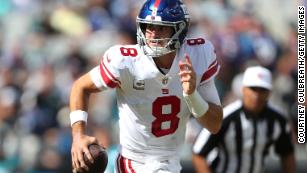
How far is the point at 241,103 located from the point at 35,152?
7.65 feet

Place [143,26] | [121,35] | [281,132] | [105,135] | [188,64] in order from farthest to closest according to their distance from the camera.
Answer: [121,35] → [105,135] → [281,132] → [143,26] → [188,64]

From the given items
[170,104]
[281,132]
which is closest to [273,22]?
[281,132]

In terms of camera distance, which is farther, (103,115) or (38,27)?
(38,27)

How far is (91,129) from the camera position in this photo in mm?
7812

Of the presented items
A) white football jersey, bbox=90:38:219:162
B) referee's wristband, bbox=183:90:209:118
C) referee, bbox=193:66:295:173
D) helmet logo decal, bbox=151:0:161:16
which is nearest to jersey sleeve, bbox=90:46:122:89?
white football jersey, bbox=90:38:219:162

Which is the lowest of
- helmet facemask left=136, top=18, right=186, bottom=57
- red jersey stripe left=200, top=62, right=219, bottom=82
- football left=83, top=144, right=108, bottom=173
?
football left=83, top=144, right=108, bottom=173

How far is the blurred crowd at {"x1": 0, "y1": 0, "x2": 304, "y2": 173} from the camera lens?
312 inches

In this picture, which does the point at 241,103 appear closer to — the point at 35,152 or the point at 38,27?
the point at 35,152

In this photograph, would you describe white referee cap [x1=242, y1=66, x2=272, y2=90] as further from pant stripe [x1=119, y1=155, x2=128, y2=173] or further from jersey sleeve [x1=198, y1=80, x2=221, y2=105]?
pant stripe [x1=119, y1=155, x2=128, y2=173]

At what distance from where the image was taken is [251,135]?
645 centimetres

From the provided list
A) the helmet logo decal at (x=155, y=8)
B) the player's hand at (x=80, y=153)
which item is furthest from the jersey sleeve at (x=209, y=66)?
the player's hand at (x=80, y=153)

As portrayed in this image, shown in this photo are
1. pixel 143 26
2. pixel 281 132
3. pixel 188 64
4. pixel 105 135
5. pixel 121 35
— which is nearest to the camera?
pixel 188 64

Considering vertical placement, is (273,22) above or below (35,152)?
above

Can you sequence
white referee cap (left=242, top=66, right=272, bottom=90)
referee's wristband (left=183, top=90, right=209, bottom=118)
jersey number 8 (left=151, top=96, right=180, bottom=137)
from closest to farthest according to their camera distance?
referee's wristband (left=183, top=90, right=209, bottom=118) → jersey number 8 (left=151, top=96, right=180, bottom=137) → white referee cap (left=242, top=66, right=272, bottom=90)
